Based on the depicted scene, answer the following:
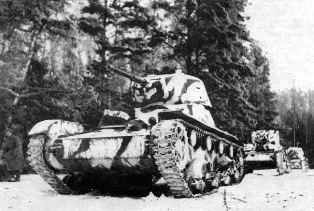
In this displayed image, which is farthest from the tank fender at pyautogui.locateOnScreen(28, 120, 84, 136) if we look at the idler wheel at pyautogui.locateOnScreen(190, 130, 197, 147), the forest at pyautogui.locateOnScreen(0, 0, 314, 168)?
the forest at pyautogui.locateOnScreen(0, 0, 314, 168)

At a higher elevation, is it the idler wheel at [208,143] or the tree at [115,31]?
the tree at [115,31]

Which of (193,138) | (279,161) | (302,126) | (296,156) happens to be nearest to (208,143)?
(193,138)

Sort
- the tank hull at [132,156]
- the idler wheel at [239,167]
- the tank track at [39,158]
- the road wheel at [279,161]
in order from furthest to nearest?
the road wheel at [279,161] < the idler wheel at [239,167] < the tank track at [39,158] < the tank hull at [132,156]

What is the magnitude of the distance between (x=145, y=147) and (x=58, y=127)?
2576mm

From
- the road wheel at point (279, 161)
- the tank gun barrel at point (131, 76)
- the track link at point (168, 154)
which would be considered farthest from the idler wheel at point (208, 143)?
the road wheel at point (279, 161)

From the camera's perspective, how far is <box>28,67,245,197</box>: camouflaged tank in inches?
332

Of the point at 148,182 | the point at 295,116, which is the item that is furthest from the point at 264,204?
the point at 295,116

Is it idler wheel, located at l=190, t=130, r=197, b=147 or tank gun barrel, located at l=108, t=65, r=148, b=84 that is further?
tank gun barrel, located at l=108, t=65, r=148, b=84

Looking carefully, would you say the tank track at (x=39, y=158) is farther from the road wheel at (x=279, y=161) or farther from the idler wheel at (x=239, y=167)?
the road wheel at (x=279, y=161)

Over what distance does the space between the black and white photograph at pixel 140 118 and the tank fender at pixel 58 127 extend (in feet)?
0.09

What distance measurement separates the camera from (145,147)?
8461 millimetres

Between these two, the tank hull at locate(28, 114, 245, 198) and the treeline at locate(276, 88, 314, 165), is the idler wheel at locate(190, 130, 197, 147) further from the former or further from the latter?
the treeline at locate(276, 88, 314, 165)

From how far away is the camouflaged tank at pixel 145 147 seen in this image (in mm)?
8422

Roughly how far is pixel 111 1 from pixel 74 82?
4.57m
